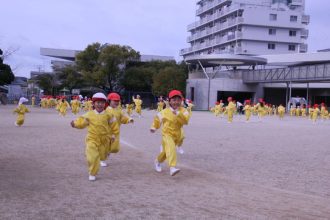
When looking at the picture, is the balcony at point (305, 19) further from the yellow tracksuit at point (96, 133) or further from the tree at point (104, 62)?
the yellow tracksuit at point (96, 133)

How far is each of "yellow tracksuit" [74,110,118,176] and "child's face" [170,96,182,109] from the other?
1.12 metres

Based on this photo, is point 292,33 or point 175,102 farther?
point 292,33

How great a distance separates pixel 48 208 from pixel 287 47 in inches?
2484

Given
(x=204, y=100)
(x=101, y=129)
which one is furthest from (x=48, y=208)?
(x=204, y=100)

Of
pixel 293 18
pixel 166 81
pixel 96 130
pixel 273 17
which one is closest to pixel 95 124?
pixel 96 130

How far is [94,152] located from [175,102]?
166cm

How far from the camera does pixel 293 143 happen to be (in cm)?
1341

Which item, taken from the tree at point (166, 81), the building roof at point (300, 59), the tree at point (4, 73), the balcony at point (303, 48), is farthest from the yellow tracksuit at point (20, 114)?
the balcony at point (303, 48)

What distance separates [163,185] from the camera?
6.43 metres

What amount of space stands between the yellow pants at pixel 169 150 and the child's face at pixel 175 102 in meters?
0.54

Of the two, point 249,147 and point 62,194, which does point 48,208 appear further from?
point 249,147

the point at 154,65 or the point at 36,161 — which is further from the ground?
the point at 154,65

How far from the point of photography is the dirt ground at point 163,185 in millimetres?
4953

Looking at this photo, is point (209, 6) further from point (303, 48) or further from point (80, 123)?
point (80, 123)
